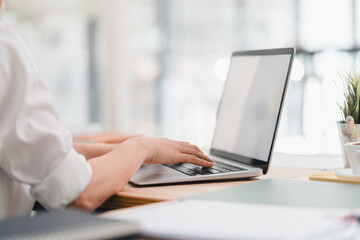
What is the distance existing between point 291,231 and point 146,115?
4224mm

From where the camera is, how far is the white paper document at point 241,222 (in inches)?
24.5

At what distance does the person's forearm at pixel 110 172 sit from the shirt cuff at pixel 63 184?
2cm

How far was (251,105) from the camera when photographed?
1.35 metres

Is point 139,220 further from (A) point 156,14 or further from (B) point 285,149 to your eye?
(A) point 156,14

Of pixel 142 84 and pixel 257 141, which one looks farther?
pixel 142 84

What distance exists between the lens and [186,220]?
27.5 inches

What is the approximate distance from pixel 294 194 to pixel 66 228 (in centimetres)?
46

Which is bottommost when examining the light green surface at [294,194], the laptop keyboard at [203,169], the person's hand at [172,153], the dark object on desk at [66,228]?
the laptop keyboard at [203,169]

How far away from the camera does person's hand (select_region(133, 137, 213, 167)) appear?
116cm

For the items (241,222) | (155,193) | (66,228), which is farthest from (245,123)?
(66,228)

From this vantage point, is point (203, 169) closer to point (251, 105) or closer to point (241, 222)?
point (251, 105)

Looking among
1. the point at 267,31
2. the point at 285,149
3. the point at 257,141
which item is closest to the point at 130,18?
the point at 267,31

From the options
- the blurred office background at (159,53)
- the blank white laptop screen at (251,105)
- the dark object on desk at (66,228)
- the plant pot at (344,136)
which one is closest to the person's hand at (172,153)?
the blank white laptop screen at (251,105)

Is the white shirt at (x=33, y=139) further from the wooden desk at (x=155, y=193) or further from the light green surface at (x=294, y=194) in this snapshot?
the light green surface at (x=294, y=194)
